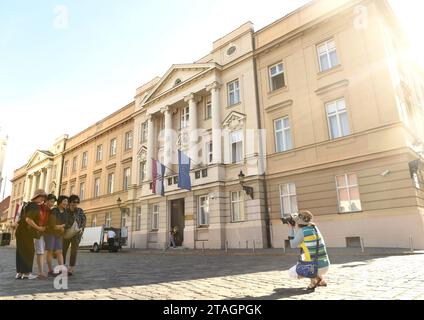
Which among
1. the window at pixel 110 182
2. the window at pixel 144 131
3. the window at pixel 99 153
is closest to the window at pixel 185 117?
the window at pixel 144 131

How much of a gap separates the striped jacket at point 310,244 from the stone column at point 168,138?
2051cm

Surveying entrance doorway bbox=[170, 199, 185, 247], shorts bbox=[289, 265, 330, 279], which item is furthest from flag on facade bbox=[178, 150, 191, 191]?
shorts bbox=[289, 265, 330, 279]

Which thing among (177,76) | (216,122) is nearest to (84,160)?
(177,76)

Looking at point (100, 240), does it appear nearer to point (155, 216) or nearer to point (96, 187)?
point (155, 216)

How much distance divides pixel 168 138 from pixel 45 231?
63.2 feet

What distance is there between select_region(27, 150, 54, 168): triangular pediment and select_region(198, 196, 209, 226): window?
113ft

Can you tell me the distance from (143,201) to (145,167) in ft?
12.3

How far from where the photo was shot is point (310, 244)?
5719mm

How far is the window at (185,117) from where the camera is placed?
2666cm

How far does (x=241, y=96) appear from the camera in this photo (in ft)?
74.9

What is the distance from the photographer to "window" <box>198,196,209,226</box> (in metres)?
22.4

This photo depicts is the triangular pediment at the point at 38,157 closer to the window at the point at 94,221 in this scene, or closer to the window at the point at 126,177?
the window at the point at 94,221

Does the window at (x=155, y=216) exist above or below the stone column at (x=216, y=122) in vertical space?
below

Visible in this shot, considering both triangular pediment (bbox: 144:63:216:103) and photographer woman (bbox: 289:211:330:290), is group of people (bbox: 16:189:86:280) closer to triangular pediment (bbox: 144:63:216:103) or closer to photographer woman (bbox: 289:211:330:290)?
photographer woman (bbox: 289:211:330:290)
